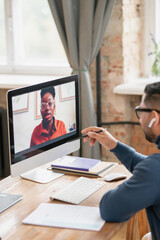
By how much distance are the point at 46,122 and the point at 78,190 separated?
395 mm

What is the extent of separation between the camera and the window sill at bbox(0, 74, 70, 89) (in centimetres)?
389

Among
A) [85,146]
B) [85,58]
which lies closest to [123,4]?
[85,58]

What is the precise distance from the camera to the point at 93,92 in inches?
149

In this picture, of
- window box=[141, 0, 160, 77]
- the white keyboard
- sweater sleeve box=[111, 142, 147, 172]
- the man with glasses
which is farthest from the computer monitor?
window box=[141, 0, 160, 77]

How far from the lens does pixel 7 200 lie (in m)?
2.03

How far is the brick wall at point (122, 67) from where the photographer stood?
3.60 m

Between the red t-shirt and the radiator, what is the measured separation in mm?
1828

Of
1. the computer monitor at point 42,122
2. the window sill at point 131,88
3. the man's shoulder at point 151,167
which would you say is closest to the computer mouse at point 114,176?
the computer monitor at point 42,122

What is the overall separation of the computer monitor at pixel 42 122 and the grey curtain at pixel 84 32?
3.62 feet

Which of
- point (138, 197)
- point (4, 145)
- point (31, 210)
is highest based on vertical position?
point (138, 197)

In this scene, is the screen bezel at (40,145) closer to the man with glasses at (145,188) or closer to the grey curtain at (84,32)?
the man with glasses at (145,188)

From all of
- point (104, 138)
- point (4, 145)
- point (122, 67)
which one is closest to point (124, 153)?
point (104, 138)

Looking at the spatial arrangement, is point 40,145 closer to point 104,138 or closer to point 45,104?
point 45,104

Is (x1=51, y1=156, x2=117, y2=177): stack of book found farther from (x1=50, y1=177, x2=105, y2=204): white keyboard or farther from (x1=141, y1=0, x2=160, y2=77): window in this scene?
(x1=141, y1=0, x2=160, y2=77): window
